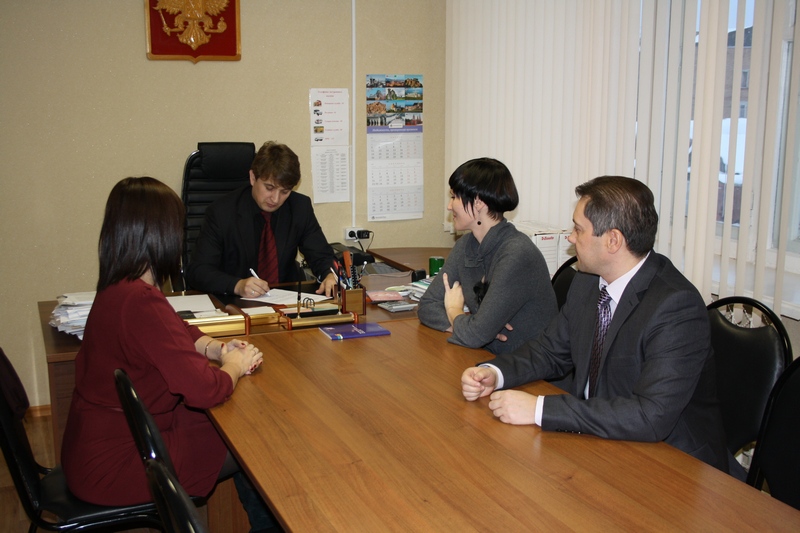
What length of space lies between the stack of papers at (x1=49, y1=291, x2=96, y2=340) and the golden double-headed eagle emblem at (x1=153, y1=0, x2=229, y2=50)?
1.88 metres

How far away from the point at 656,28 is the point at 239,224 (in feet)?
6.70

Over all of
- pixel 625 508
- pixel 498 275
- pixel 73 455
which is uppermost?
pixel 498 275

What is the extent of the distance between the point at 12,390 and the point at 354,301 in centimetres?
119

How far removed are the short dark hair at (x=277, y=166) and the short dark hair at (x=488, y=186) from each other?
2.99ft

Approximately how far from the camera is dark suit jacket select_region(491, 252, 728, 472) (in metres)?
1.65

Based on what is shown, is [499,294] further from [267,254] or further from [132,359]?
[267,254]

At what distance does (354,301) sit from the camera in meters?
2.70

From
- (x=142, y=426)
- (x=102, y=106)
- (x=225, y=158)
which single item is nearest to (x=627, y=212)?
(x=142, y=426)

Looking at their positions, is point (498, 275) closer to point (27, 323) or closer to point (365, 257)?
point (365, 257)

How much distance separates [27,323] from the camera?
3.92 meters

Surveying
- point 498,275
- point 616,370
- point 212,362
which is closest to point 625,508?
point 616,370

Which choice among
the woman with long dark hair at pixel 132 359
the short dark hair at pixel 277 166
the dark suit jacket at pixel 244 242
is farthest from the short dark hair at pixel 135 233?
the short dark hair at pixel 277 166

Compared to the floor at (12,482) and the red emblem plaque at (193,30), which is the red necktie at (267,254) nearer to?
the red emblem plaque at (193,30)

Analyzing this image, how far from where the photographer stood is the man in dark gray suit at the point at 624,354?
1.66m
